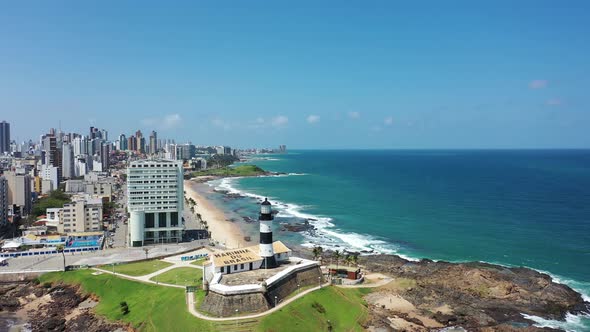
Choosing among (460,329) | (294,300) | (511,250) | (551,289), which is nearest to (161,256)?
(294,300)

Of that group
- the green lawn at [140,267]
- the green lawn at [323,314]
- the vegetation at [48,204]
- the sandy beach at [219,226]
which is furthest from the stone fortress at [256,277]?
the vegetation at [48,204]

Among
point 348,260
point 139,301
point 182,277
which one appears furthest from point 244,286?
point 348,260

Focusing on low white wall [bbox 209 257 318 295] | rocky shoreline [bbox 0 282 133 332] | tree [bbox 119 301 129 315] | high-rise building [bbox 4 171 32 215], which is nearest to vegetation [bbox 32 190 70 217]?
high-rise building [bbox 4 171 32 215]

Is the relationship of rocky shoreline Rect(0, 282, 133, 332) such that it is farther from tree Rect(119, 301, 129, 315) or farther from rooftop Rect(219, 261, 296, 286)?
rooftop Rect(219, 261, 296, 286)

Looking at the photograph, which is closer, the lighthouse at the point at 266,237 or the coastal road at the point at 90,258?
the lighthouse at the point at 266,237

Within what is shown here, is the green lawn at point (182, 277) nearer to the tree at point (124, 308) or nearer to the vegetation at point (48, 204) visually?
the tree at point (124, 308)

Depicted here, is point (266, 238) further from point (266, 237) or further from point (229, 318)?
point (229, 318)
